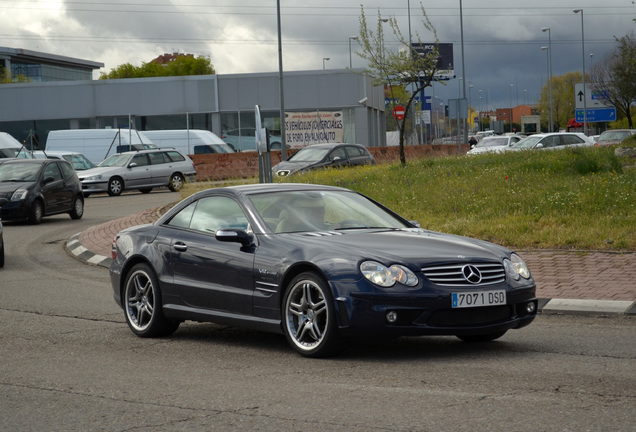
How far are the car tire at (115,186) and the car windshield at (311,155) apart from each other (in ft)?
22.9

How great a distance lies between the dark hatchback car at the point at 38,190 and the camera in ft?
75.5

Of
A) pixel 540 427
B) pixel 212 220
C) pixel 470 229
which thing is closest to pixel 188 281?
pixel 212 220

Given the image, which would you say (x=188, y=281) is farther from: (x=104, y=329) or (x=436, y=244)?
(x=436, y=244)

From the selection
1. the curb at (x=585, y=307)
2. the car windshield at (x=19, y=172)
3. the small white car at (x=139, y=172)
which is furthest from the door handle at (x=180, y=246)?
the small white car at (x=139, y=172)

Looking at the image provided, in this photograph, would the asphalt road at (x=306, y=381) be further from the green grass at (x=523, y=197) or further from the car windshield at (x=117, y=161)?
the car windshield at (x=117, y=161)

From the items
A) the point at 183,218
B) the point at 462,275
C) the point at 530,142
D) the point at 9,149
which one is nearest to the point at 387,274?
the point at 462,275

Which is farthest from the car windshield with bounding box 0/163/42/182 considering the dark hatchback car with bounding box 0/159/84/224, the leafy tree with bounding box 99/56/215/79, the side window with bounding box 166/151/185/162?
the leafy tree with bounding box 99/56/215/79

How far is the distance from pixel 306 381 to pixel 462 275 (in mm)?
1437

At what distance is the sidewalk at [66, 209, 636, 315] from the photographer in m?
9.92

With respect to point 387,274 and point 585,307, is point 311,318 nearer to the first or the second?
point 387,274

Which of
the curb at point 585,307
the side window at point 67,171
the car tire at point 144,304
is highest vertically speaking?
the side window at point 67,171

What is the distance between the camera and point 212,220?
8492 millimetres

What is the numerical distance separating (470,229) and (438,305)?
8.36m

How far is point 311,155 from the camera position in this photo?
31.6 m
